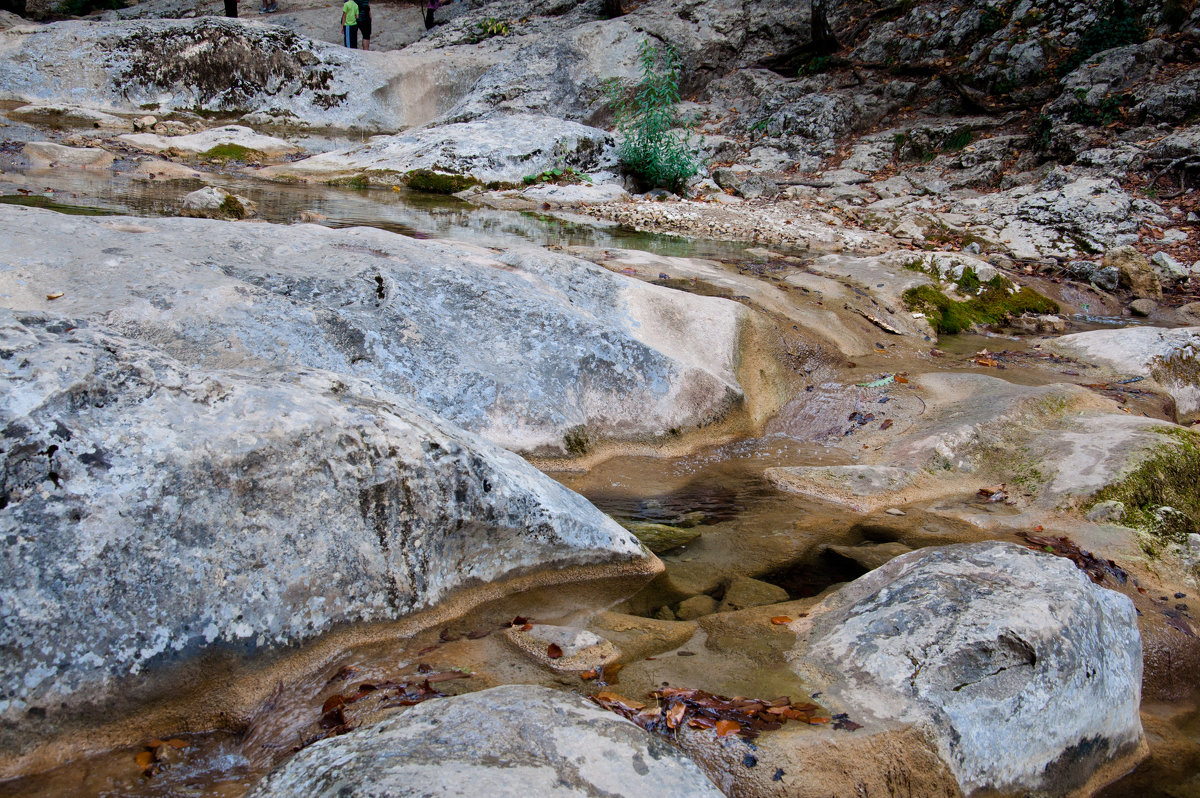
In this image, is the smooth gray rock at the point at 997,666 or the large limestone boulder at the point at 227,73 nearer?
the smooth gray rock at the point at 997,666

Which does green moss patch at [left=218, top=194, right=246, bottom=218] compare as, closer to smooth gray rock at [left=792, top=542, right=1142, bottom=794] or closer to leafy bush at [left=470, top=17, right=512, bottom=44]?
smooth gray rock at [left=792, top=542, right=1142, bottom=794]

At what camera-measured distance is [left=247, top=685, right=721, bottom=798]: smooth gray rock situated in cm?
167

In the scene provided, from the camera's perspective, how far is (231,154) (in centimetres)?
1234

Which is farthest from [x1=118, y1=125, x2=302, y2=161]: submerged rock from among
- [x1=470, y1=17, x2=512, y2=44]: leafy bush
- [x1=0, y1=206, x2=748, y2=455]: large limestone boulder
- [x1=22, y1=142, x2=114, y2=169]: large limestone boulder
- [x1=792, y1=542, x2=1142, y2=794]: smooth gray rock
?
[x1=792, y1=542, x2=1142, y2=794]: smooth gray rock

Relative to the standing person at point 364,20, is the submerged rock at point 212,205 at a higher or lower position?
lower

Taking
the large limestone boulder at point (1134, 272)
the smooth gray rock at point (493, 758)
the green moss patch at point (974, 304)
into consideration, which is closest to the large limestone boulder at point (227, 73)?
the green moss patch at point (974, 304)

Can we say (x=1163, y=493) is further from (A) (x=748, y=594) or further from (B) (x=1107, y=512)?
(A) (x=748, y=594)

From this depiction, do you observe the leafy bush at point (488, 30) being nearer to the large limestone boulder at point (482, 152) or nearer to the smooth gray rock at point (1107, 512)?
the large limestone boulder at point (482, 152)

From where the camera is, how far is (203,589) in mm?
2133

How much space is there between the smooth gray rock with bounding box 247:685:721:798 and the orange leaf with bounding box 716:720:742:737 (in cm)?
18

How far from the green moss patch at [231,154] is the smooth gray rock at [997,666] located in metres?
12.5

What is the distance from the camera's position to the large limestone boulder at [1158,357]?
19.5ft

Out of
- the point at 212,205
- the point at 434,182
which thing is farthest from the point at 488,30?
the point at 212,205

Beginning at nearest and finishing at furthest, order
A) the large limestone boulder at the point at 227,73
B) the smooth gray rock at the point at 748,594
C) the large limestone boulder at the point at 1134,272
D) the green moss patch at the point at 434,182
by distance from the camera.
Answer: the smooth gray rock at the point at 748,594 → the large limestone boulder at the point at 1134,272 → the green moss patch at the point at 434,182 → the large limestone boulder at the point at 227,73
